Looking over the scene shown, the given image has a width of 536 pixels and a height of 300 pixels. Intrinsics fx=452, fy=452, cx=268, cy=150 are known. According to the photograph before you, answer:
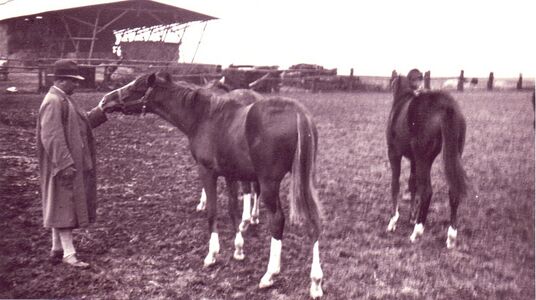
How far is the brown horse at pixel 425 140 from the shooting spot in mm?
3566

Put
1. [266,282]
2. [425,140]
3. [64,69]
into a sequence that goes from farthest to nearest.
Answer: [425,140] < [64,69] < [266,282]

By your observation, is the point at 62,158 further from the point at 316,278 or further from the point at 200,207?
the point at 316,278

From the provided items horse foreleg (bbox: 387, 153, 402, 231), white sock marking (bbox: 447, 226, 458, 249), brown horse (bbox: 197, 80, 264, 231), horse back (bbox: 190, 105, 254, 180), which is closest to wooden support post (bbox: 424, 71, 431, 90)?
horse foreleg (bbox: 387, 153, 402, 231)

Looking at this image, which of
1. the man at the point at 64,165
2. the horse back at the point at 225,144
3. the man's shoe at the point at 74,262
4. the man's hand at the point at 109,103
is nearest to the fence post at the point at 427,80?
the horse back at the point at 225,144

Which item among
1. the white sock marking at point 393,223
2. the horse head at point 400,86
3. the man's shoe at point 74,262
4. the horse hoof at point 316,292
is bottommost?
the horse hoof at point 316,292

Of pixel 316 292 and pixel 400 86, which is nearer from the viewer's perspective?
pixel 316 292

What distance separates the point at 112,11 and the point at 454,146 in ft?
12.0

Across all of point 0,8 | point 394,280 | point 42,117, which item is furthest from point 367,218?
point 0,8

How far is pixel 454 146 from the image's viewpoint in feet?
11.7

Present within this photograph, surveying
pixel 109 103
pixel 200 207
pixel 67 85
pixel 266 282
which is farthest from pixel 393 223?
pixel 67 85

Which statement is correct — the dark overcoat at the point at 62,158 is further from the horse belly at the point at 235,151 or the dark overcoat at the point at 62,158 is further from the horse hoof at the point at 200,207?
the horse hoof at the point at 200,207

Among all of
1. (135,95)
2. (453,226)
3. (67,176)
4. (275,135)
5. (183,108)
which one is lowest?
(453,226)

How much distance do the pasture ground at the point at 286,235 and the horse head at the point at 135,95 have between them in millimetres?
421

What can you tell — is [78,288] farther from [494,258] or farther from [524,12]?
[524,12]
